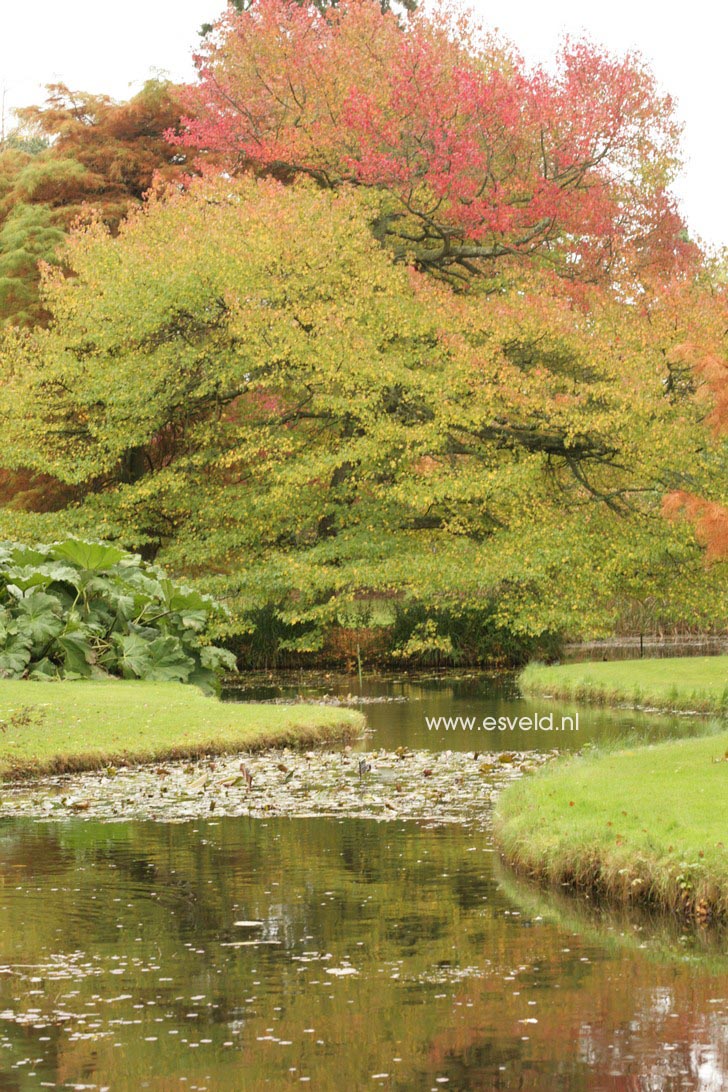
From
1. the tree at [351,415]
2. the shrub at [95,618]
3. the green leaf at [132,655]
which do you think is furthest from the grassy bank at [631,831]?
the tree at [351,415]

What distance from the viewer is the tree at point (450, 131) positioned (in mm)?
29234

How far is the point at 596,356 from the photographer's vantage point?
1092 inches

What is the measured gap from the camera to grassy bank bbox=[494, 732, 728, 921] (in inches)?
345

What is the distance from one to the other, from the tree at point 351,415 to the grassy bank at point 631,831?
15300 mm

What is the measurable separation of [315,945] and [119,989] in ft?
4.11

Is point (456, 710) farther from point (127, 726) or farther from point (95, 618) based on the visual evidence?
point (127, 726)

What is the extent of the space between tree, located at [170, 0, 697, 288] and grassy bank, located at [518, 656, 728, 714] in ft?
30.5

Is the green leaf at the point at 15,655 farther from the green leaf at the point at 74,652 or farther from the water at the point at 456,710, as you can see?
the water at the point at 456,710

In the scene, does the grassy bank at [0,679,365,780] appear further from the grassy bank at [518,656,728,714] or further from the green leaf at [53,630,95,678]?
the grassy bank at [518,656,728,714]

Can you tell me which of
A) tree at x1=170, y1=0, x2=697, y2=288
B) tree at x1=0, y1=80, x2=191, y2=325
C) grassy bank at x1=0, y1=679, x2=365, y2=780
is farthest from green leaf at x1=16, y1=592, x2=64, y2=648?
tree at x1=0, y1=80, x2=191, y2=325

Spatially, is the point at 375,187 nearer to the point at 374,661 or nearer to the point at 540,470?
the point at 540,470

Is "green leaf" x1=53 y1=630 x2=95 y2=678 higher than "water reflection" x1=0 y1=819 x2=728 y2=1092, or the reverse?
"green leaf" x1=53 y1=630 x2=95 y2=678

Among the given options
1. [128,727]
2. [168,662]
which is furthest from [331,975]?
[168,662]

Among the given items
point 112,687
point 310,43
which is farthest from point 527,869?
point 310,43
